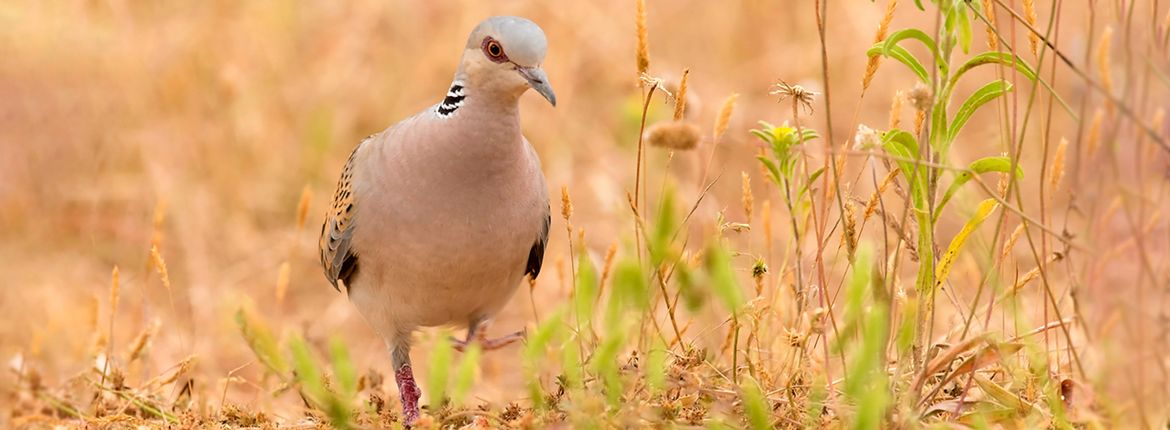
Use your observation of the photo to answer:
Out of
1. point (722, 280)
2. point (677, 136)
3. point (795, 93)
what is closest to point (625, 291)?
point (722, 280)

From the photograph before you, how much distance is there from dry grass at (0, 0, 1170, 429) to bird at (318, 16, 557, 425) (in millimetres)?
173

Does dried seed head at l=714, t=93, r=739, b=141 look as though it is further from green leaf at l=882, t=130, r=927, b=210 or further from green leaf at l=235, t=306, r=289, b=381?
green leaf at l=235, t=306, r=289, b=381

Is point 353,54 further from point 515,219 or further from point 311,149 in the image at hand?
point 515,219

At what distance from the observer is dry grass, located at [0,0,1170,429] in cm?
256

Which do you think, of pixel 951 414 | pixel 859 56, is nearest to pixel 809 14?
pixel 859 56

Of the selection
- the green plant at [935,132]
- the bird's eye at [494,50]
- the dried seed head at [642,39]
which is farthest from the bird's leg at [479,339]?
the green plant at [935,132]

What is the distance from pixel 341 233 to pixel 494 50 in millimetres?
934

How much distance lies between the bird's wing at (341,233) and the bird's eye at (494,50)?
0.73 m

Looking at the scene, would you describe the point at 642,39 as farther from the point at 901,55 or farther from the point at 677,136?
the point at 677,136

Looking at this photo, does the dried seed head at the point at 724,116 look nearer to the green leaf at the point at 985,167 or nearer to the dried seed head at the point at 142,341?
the green leaf at the point at 985,167

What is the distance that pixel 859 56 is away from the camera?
7969mm

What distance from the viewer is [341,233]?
13.6 ft

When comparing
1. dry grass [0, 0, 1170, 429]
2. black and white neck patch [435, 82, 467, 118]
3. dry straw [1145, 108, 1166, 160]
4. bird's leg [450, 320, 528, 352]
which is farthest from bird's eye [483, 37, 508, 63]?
dry straw [1145, 108, 1166, 160]

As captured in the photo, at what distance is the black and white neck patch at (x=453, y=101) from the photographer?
12.0 ft
